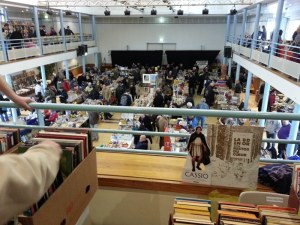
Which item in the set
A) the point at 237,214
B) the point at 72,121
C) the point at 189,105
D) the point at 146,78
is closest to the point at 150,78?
the point at 146,78

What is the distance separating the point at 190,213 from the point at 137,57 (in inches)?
919

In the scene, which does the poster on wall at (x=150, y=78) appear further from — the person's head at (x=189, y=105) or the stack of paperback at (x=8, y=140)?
the stack of paperback at (x=8, y=140)

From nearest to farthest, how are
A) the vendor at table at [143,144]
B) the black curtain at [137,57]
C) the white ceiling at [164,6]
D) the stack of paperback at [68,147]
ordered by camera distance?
the stack of paperback at [68,147], the vendor at table at [143,144], the white ceiling at [164,6], the black curtain at [137,57]

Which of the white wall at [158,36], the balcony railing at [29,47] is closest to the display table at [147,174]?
the balcony railing at [29,47]

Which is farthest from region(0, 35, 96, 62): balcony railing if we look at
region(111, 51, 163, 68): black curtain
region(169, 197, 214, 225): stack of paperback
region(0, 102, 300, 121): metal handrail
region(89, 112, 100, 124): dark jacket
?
region(169, 197, 214, 225): stack of paperback

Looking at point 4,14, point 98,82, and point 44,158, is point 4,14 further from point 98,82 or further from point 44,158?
point 44,158

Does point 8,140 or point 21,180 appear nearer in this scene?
point 21,180

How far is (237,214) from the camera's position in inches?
53.2

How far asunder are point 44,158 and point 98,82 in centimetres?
1457

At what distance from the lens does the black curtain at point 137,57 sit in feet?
78.3

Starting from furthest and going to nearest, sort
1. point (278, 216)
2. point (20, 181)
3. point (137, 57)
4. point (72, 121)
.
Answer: point (137, 57) → point (72, 121) → point (278, 216) → point (20, 181)

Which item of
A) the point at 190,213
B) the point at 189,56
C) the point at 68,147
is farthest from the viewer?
the point at 189,56

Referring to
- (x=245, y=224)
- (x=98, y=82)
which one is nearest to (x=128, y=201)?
(x=245, y=224)

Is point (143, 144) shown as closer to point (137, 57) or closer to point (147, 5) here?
point (147, 5)
